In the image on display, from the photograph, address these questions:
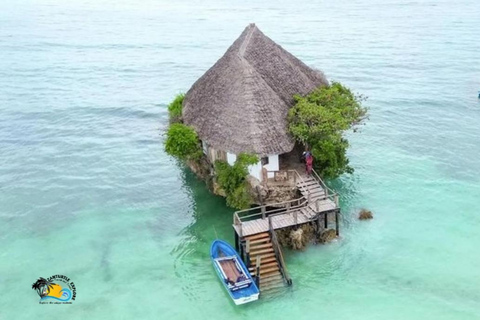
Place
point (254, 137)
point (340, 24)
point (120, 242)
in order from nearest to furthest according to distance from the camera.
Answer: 1. point (254, 137)
2. point (120, 242)
3. point (340, 24)

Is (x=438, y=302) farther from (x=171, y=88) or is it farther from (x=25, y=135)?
(x=171, y=88)

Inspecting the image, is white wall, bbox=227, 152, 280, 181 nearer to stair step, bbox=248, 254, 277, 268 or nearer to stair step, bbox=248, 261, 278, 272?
stair step, bbox=248, 254, 277, 268

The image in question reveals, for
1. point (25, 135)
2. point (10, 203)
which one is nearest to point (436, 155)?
point (10, 203)

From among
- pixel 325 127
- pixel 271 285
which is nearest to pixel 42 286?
pixel 271 285

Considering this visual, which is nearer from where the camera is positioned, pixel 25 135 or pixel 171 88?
pixel 25 135

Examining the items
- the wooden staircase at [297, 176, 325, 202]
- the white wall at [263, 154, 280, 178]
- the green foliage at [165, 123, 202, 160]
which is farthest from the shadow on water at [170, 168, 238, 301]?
the wooden staircase at [297, 176, 325, 202]

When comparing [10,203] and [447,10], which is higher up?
[447,10]

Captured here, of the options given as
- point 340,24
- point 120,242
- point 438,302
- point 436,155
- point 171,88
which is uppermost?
point 340,24
